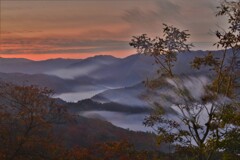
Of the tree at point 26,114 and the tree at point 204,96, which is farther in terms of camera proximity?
the tree at point 26,114

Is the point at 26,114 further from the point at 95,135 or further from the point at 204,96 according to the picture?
the point at 95,135

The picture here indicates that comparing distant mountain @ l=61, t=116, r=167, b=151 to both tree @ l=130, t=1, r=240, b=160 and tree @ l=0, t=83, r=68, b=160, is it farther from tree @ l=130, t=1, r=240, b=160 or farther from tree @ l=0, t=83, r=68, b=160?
tree @ l=130, t=1, r=240, b=160

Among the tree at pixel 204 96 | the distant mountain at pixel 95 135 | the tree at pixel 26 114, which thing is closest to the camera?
the tree at pixel 204 96

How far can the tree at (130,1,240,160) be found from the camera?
1594cm

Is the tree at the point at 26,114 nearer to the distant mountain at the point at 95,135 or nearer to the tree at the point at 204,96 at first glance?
the tree at the point at 204,96

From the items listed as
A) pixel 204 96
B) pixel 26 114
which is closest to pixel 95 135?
pixel 26 114

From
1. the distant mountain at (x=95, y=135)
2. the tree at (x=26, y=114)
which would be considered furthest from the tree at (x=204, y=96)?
the distant mountain at (x=95, y=135)

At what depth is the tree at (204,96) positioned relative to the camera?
52.3 feet

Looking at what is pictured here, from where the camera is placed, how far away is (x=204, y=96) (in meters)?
16.7

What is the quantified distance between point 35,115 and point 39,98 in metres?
2.23

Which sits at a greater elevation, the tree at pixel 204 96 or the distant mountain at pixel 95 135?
the tree at pixel 204 96

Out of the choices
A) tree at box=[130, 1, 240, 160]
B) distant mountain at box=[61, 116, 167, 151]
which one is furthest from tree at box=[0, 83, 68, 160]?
distant mountain at box=[61, 116, 167, 151]

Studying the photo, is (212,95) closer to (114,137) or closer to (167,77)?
(167,77)

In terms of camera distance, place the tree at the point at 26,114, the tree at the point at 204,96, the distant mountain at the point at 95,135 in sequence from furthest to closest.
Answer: the distant mountain at the point at 95,135 → the tree at the point at 26,114 → the tree at the point at 204,96
